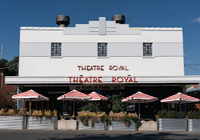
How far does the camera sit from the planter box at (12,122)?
47.4 ft

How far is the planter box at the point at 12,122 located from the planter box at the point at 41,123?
360 mm

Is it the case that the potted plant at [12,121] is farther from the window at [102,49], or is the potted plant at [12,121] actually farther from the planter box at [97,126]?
the window at [102,49]

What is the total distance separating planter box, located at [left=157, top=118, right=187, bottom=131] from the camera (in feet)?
47.4

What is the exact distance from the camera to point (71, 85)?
1975cm

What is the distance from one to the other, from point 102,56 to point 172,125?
8730mm

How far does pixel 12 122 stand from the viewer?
572 inches

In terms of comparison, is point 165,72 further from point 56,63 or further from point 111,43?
point 56,63

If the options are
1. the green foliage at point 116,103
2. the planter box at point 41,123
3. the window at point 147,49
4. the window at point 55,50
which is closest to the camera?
the planter box at point 41,123

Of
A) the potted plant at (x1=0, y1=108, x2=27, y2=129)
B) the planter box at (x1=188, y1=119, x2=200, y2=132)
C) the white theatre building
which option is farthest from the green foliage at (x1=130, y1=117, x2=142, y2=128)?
the potted plant at (x1=0, y1=108, x2=27, y2=129)

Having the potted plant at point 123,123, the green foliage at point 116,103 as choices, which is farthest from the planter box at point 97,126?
the green foliage at point 116,103

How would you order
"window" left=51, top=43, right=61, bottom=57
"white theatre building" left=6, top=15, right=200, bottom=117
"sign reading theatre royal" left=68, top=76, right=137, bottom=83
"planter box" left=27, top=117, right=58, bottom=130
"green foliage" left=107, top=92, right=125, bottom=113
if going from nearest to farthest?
"planter box" left=27, top=117, right=58, bottom=130 < "green foliage" left=107, top=92, right=125, bottom=113 < "sign reading theatre royal" left=68, top=76, right=137, bottom=83 < "white theatre building" left=6, top=15, right=200, bottom=117 < "window" left=51, top=43, right=61, bottom=57

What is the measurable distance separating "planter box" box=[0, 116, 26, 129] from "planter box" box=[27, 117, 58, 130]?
0.36 meters

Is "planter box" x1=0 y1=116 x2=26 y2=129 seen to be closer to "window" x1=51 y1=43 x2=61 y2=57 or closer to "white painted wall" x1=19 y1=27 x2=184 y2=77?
"white painted wall" x1=19 y1=27 x2=184 y2=77

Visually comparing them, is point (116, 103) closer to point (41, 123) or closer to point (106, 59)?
point (106, 59)
